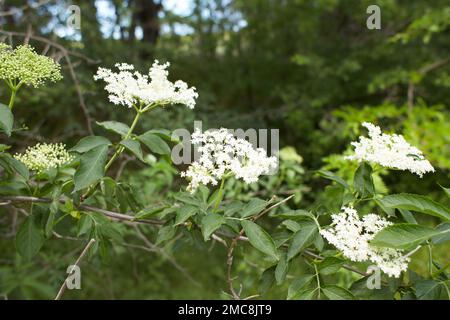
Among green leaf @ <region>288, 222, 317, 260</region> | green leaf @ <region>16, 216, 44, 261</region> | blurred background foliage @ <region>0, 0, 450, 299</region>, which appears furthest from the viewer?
blurred background foliage @ <region>0, 0, 450, 299</region>

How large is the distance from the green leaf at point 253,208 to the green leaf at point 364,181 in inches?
7.7

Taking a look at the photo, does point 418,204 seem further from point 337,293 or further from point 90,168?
point 90,168

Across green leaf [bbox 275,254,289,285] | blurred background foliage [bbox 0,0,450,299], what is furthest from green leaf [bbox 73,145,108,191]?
blurred background foliage [bbox 0,0,450,299]

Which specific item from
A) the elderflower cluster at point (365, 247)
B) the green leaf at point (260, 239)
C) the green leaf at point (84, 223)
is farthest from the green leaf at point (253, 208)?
the green leaf at point (84, 223)

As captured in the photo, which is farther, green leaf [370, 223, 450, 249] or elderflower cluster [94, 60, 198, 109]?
elderflower cluster [94, 60, 198, 109]

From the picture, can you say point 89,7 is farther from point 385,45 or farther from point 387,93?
point 387,93

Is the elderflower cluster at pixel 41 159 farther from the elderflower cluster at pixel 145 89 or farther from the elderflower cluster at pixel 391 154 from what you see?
the elderflower cluster at pixel 391 154

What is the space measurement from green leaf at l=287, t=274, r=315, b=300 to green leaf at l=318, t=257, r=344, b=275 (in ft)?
0.09

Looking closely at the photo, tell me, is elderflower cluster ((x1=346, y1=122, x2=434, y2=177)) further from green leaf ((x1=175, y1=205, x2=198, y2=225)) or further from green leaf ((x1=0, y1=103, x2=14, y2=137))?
green leaf ((x1=0, y1=103, x2=14, y2=137))

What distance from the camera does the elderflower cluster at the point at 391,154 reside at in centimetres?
91

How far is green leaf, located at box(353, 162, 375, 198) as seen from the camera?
0.95 meters

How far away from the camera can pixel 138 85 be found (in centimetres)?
95

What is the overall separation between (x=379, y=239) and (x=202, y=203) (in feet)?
1.24

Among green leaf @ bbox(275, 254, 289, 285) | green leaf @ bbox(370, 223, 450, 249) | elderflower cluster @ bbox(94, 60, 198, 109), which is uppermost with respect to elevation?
elderflower cluster @ bbox(94, 60, 198, 109)
